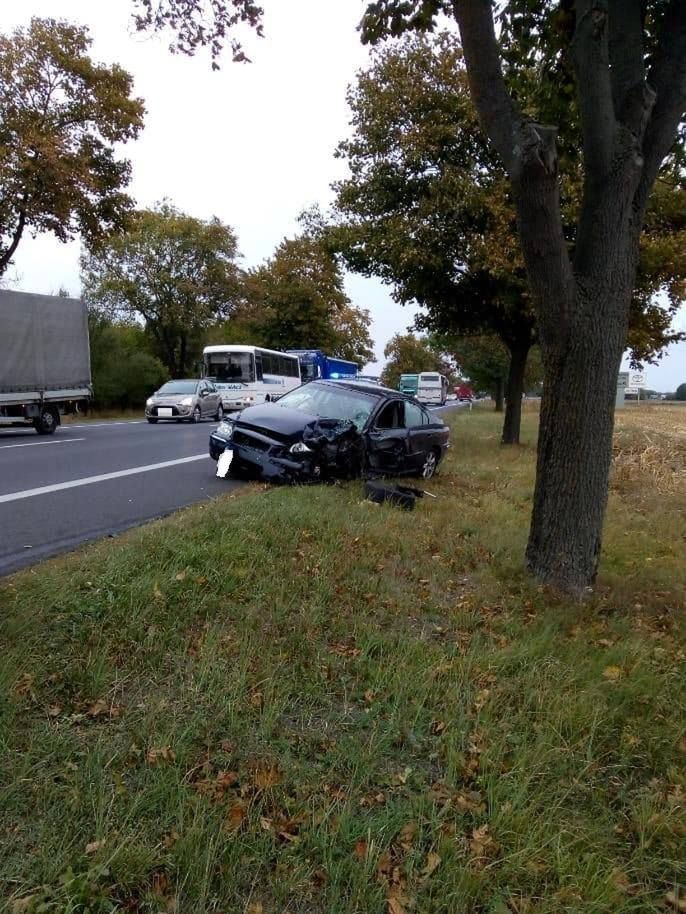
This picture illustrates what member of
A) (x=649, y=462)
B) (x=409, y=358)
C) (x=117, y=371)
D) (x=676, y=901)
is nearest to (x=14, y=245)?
(x=117, y=371)

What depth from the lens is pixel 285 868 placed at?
240 cm

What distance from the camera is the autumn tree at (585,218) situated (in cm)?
480

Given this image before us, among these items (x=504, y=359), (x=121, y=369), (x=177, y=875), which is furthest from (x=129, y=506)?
(x=504, y=359)

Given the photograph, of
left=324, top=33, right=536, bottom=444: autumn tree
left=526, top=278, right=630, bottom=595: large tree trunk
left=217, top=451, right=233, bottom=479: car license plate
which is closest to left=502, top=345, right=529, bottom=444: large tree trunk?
left=324, top=33, right=536, bottom=444: autumn tree

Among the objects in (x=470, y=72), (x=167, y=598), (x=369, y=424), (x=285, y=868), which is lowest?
(x=285, y=868)

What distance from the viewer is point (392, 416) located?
10656mm

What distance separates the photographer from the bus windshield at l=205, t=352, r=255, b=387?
93.0ft

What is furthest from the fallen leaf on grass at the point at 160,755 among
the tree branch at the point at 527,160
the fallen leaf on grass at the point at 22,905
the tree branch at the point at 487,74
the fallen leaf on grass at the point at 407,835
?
the tree branch at the point at 487,74

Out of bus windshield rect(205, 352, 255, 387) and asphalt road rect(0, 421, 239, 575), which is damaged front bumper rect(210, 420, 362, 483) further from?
bus windshield rect(205, 352, 255, 387)

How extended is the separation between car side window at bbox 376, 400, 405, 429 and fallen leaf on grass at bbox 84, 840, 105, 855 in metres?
8.10

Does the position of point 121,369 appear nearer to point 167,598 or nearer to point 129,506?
point 129,506

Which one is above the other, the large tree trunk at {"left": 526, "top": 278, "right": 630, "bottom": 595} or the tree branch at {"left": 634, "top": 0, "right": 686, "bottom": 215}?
the tree branch at {"left": 634, "top": 0, "right": 686, "bottom": 215}

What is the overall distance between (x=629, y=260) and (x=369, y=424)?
5151mm

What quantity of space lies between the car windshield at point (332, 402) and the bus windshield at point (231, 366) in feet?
58.5
